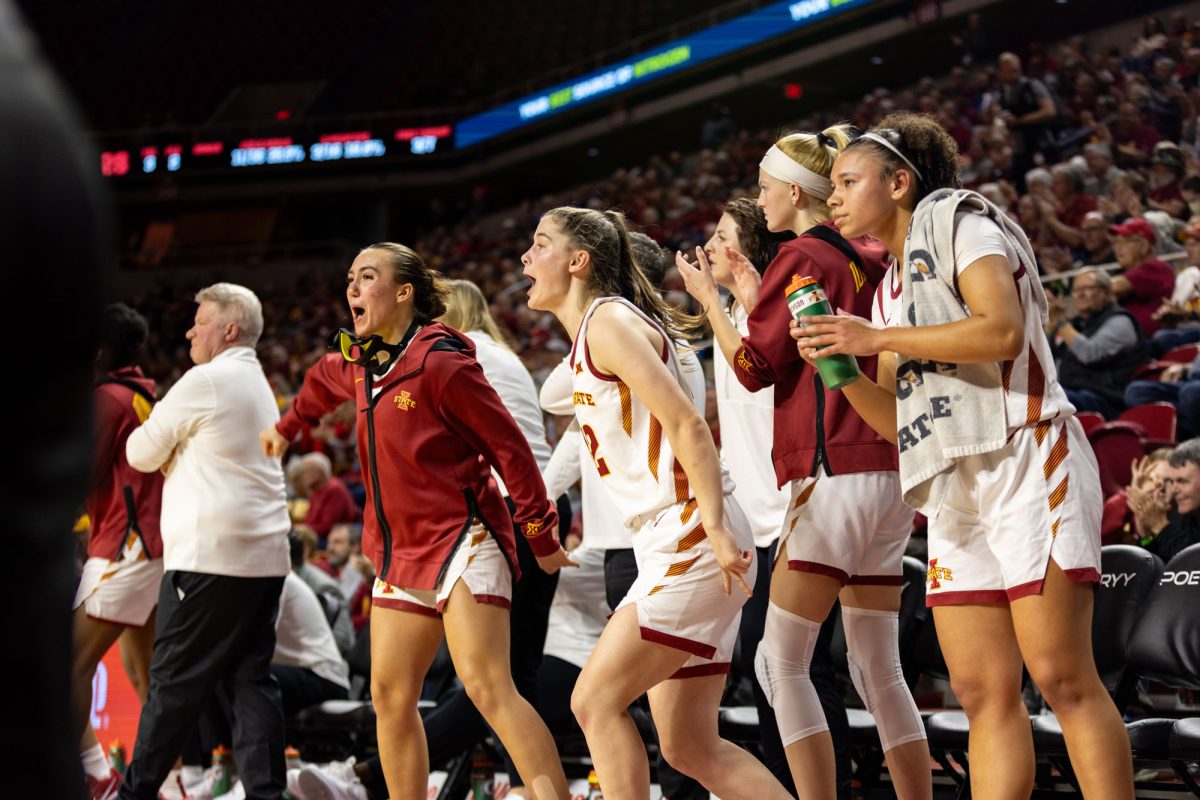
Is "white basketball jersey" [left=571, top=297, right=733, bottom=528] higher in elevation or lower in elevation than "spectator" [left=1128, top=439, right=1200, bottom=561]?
higher

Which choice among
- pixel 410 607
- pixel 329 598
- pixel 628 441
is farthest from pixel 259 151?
pixel 628 441

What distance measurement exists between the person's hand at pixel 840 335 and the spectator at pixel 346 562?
16.6 feet

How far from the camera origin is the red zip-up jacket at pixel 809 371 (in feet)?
11.0

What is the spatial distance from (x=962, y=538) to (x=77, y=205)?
2.43 m

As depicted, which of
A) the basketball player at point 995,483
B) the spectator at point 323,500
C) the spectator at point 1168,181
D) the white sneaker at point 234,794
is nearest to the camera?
the basketball player at point 995,483

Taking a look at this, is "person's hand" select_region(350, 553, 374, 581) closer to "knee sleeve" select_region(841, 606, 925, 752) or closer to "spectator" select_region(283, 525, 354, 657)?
"spectator" select_region(283, 525, 354, 657)

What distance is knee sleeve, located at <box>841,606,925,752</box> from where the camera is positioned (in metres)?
3.39

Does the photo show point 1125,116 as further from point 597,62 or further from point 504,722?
point 597,62

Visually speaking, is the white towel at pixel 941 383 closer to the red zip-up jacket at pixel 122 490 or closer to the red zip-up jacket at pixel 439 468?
the red zip-up jacket at pixel 439 468

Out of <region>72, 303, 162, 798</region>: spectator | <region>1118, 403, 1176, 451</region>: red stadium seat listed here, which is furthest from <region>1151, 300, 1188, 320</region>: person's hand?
<region>72, 303, 162, 798</region>: spectator

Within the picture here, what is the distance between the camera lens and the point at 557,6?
2495cm

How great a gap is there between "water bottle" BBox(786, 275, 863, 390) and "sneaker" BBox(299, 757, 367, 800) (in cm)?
293

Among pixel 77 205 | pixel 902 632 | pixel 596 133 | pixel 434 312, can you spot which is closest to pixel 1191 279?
pixel 902 632

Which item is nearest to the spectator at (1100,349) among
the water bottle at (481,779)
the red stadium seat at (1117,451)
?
the red stadium seat at (1117,451)
